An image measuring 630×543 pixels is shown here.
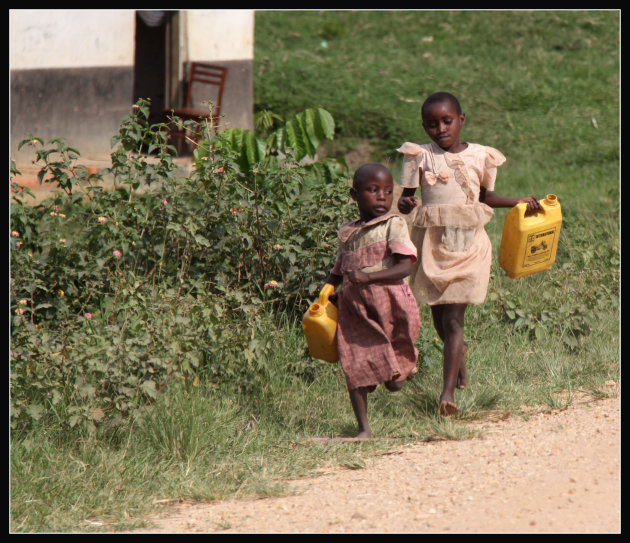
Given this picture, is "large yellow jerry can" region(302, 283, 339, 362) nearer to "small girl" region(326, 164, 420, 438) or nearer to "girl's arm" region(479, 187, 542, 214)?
A: "small girl" region(326, 164, 420, 438)

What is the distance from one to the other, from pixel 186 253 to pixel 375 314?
55.6 inches

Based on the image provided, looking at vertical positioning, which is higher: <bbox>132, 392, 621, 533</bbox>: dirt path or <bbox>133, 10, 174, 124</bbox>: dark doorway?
<bbox>133, 10, 174, 124</bbox>: dark doorway

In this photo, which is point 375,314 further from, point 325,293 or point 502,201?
point 502,201

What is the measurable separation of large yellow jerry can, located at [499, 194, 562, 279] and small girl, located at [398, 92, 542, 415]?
15 centimetres

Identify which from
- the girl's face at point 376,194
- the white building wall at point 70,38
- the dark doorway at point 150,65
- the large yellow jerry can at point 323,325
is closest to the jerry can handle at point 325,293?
the large yellow jerry can at point 323,325

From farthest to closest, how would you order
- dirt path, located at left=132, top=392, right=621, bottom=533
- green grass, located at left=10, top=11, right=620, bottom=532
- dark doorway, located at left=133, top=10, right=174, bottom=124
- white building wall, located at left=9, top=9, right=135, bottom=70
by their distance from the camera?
1. dark doorway, located at left=133, top=10, right=174, bottom=124
2. white building wall, located at left=9, top=9, right=135, bottom=70
3. green grass, located at left=10, top=11, right=620, bottom=532
4. dirt path, located at left=132, top=392, right=621, bottom=533

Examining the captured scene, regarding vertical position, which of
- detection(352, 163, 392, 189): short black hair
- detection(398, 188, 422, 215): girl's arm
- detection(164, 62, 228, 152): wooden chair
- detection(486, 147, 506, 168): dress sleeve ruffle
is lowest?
detection(398, 188, 422, 215): girl's arm

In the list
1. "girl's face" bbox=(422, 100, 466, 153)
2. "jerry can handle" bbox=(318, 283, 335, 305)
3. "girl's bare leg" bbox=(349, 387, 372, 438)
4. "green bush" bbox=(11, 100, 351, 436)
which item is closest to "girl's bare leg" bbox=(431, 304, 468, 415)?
"girl's bare leg" bbox=(349, 387, 372, 438)

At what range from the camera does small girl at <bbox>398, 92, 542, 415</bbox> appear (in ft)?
13.2

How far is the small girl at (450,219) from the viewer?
13.2 feet

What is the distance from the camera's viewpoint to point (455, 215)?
405cm

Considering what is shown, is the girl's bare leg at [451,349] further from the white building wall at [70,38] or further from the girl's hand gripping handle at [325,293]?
the white building wall at [70,38]

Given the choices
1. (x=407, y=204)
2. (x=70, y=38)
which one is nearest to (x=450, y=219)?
(x=407, y=204)
